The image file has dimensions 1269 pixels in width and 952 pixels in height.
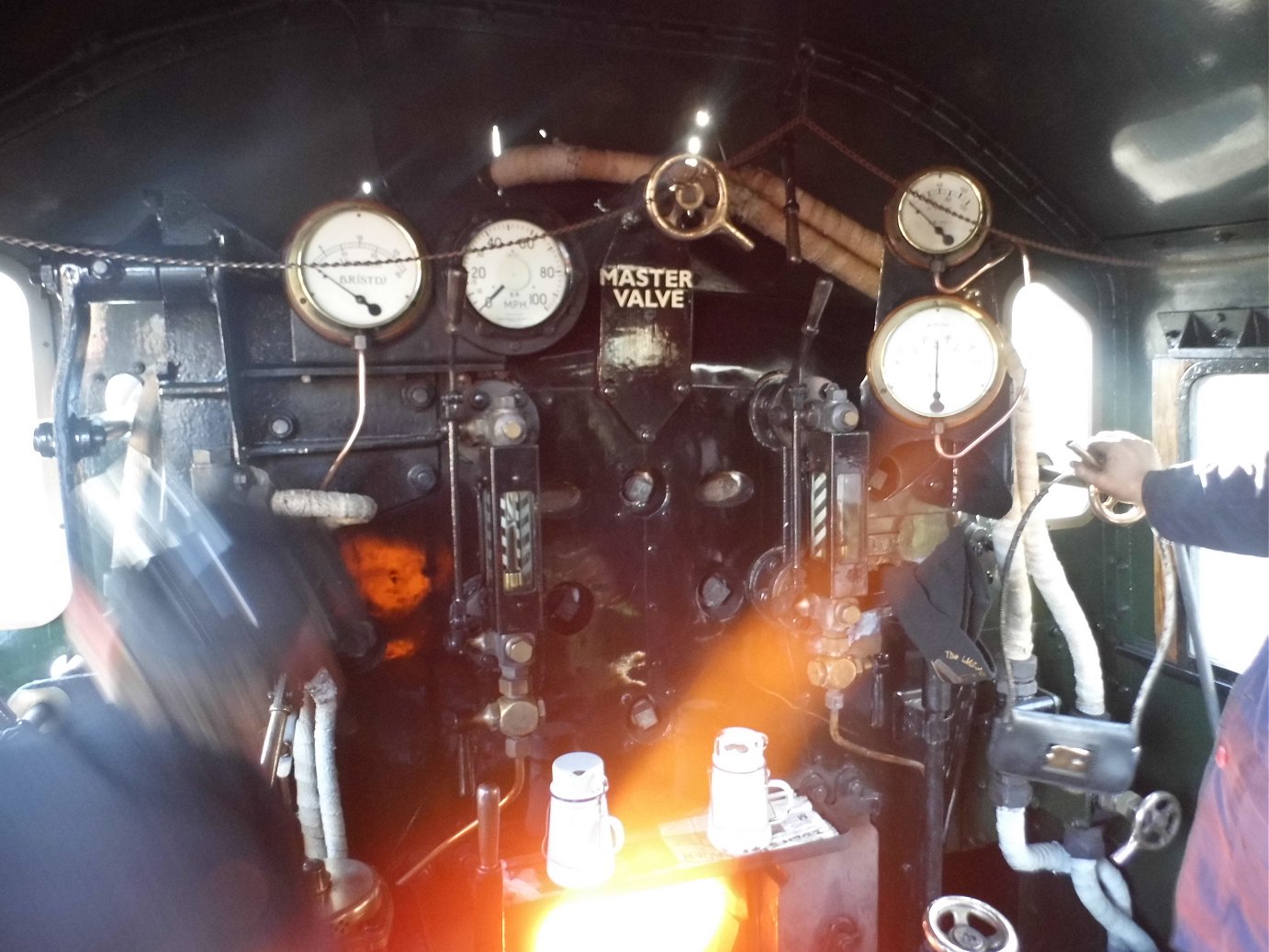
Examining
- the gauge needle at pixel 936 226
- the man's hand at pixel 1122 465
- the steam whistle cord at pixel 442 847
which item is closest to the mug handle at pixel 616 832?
the steam whistle cord at pixel 442 847

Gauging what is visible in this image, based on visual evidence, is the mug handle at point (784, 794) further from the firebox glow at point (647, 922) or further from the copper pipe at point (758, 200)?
the copper pipe at point (758, 200)

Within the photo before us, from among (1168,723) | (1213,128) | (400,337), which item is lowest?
(1168,723)

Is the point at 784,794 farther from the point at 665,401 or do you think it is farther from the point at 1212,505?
the point at 1212,505

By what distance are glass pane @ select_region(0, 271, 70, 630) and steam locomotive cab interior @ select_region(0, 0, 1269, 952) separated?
14mm

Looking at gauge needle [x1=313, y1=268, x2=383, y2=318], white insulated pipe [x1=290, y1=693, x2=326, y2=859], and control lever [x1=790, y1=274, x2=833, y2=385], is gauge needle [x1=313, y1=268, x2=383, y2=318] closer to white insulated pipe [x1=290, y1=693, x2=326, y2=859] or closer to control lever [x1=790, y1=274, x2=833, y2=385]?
white insulated pipe [x1=290, y1=693, x2=326, y2=859]

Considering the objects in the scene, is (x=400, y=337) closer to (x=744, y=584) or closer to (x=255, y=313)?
(x=255, y=313)

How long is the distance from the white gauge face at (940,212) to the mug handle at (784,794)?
1.83 meters

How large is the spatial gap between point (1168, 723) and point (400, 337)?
10.2ft

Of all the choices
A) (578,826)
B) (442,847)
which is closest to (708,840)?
(578,826)

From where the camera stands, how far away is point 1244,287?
2645 mm

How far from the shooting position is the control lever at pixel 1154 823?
2941 mm

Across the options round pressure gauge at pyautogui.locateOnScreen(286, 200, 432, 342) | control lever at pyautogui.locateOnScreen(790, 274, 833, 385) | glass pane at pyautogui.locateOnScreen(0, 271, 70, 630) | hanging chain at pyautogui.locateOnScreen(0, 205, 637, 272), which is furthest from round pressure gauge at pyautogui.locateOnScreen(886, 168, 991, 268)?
glass pane at pyautogui.locateOnScreen(0, 271, 70, 630)

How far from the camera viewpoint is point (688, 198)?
250 cm

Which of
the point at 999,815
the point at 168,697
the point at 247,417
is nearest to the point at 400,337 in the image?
the point at 247,417
